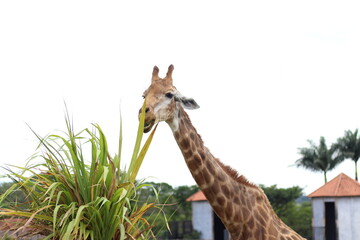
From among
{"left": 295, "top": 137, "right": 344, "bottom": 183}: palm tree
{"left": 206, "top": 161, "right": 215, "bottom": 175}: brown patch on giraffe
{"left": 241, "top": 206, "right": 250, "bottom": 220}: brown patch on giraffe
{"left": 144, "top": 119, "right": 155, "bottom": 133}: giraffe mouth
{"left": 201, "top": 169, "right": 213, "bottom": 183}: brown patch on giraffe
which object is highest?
{"left": 295, "top": 137, "right": 344, "bottom": 183}: palm tree

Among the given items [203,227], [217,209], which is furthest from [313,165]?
[217,209]

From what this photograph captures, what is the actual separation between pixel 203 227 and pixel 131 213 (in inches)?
824

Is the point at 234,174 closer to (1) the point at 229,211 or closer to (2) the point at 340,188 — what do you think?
(1) the point at 229,211

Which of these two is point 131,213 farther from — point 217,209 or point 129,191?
point 217,209

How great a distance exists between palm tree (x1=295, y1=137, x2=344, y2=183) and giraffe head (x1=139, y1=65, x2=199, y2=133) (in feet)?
99.9

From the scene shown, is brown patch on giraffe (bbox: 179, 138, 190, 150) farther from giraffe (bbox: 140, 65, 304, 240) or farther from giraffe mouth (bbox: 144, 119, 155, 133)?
giraffe mouth (bbox: 144, 119, 155, 133)

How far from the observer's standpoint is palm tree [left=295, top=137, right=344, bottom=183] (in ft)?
A: 112

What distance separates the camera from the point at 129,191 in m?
4.99

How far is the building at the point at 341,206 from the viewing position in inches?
808

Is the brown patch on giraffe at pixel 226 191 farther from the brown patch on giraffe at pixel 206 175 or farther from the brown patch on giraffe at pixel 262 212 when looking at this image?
the brown patch on giraffe at pixel 262 212

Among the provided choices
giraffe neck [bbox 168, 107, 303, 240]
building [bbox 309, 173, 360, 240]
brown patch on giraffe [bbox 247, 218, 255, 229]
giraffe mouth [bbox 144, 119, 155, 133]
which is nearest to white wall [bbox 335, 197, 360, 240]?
building [bbox 309, 173, 360, 240]

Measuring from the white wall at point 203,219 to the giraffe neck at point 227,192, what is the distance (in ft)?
64.8

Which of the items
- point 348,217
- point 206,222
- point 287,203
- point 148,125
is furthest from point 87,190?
point 287,203

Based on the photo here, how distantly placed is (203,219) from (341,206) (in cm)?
743
